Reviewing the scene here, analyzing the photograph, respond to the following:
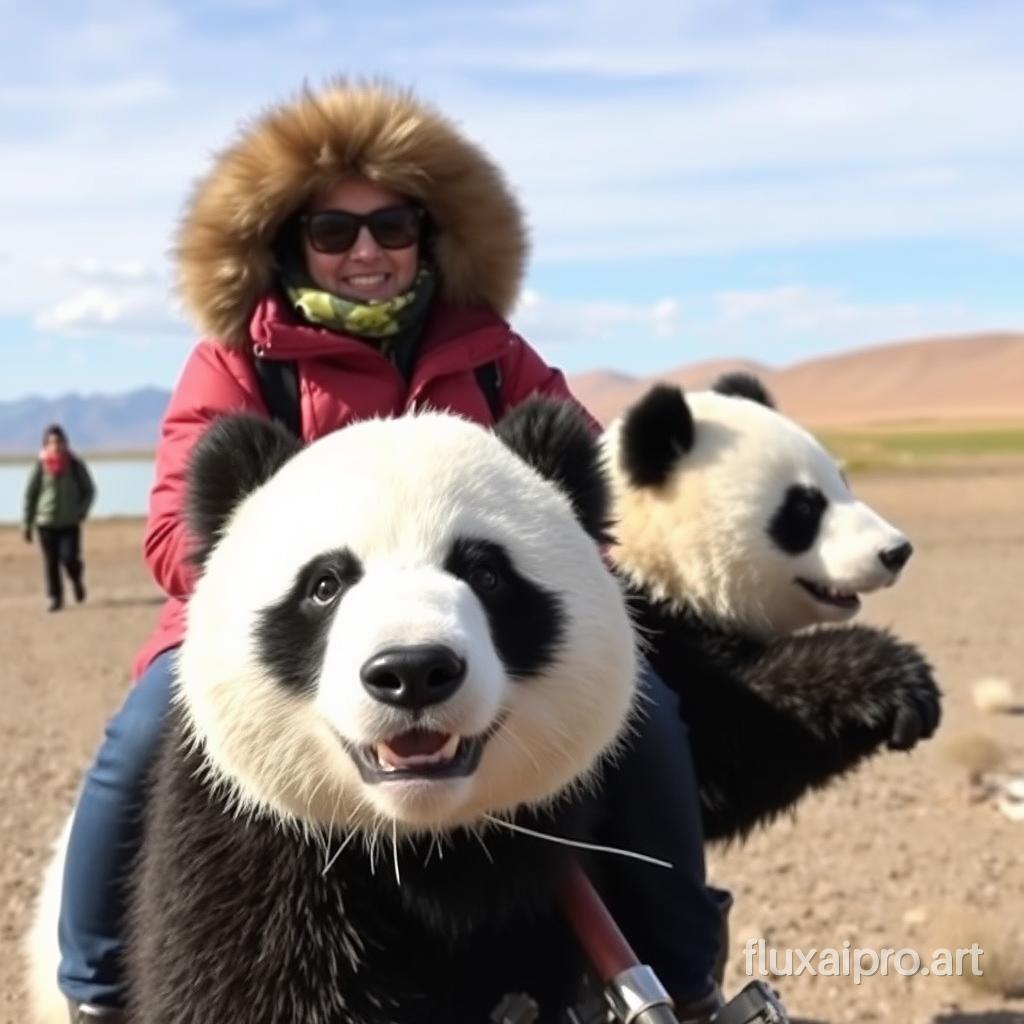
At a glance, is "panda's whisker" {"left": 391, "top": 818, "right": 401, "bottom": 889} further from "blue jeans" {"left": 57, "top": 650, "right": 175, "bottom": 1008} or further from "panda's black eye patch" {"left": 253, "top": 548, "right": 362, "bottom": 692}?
"blue jeans" {"left": 57, "top": 650, "right": 175, "bottom": 1008}

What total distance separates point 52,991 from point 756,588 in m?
2.24

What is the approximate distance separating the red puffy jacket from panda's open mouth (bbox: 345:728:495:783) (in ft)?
3.47

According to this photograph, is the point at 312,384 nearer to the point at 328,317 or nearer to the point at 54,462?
the point at 328,317

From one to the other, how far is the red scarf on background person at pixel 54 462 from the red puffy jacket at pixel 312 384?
11776 mm

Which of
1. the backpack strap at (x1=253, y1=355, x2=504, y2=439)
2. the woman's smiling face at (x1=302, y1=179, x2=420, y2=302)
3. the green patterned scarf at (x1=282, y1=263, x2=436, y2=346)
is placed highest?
the woman's smiling face at (x1=302, y1=179, x2=420, y2=302)

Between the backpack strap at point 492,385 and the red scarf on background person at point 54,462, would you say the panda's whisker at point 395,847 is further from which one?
the red scarf on background person at point 54,462

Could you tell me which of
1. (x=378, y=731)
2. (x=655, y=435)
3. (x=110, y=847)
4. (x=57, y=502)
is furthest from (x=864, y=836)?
(x=57, y=502)

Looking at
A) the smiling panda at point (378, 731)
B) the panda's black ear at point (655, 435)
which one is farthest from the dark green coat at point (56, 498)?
the smiling panda at point (378, 731)

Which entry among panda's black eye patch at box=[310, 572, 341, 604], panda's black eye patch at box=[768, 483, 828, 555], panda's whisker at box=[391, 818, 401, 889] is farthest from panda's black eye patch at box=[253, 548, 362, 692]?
panda's black eye patch at box=[768, 483, 828, 555]

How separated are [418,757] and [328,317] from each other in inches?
58.0

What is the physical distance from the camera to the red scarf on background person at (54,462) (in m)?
14.8

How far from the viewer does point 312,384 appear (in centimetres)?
355

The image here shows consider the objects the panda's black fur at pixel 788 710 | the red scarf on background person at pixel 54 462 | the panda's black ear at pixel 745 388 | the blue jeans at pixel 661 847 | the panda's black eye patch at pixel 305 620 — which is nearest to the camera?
the panda's black eye patch at pixel 305 620

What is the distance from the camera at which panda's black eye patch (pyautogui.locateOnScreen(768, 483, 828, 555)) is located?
14.6 feet
